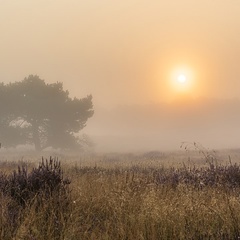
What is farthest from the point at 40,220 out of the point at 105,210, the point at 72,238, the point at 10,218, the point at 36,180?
the point at 36,180

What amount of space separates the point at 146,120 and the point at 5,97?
107689 mm

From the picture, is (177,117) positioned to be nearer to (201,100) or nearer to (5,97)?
(201,100)

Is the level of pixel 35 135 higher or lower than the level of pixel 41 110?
lower

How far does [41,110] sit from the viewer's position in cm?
3981

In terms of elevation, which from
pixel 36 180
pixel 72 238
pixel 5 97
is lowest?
pixel 72 238

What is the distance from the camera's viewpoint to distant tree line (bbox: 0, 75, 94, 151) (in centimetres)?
3950

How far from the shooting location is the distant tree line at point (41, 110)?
39500mm

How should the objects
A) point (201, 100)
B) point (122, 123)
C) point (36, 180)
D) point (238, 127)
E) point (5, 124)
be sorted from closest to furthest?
point (36, 180) → point (5, 124) → point (238, 127) → point (201, 100) → point (122, 123)

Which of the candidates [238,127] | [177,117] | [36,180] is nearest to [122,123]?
[177,117]

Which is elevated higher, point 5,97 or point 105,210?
point 5,97

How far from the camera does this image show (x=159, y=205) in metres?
4.84

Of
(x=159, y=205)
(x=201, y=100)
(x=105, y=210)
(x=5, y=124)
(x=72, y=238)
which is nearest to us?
(x=72, y=238)

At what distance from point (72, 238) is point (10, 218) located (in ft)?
3.37

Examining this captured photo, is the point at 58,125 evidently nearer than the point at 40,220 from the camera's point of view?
No
